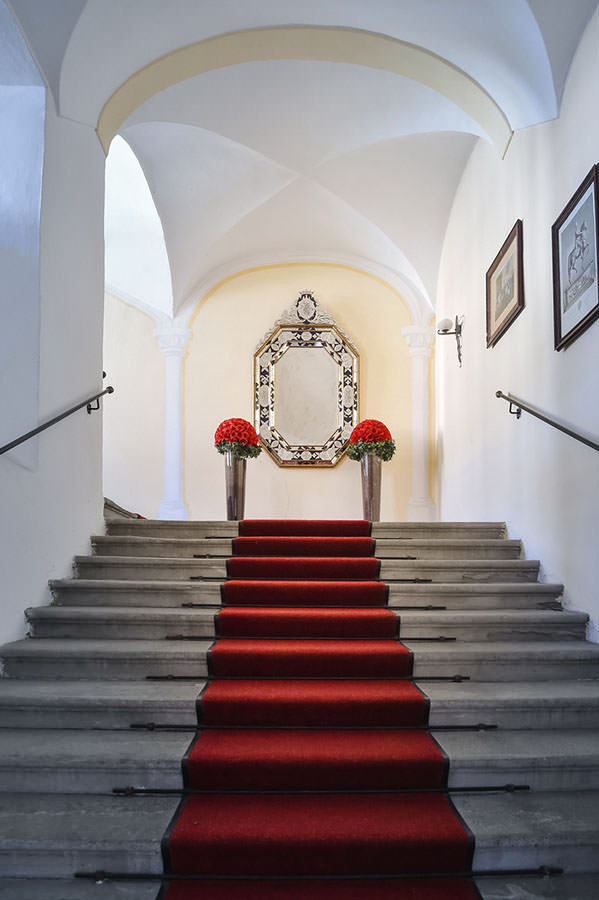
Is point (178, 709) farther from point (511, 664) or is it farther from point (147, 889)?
point (511, 664)

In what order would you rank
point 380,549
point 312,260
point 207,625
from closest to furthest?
1. point 207,625
2. point 380,549
3. point 312,260

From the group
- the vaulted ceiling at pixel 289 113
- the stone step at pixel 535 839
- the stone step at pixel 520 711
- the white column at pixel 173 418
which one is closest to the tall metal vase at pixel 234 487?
the white column at pixel 173 418

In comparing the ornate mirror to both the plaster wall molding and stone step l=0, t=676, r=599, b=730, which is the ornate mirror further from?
stone step l=0, t=676, r=599, b=730

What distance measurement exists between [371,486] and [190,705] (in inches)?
149

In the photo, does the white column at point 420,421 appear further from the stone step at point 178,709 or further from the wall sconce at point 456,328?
the stone step at point 178,709

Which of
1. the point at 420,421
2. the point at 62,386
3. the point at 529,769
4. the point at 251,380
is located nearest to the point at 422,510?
the point at 420,421

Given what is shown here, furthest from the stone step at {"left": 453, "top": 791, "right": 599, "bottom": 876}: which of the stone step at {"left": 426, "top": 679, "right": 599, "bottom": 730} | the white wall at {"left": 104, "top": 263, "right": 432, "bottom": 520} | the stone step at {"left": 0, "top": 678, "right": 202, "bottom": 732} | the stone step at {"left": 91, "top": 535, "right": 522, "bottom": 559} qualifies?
the white wall at {"left": 104, "top": 263, "right": 432, "bottom": 520}

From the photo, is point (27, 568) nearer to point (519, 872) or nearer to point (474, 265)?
point (519, 872)

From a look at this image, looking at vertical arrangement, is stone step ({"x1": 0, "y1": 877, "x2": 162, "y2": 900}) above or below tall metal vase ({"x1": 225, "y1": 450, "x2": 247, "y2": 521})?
below

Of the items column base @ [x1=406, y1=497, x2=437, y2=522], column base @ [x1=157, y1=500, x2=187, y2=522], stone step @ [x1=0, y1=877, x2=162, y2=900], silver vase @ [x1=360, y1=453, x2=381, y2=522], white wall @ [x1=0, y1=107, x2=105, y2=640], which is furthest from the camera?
column base @ [x1=157, y1=500, x2=187, y2=522]

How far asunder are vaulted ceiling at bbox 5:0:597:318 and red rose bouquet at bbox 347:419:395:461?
2071mm

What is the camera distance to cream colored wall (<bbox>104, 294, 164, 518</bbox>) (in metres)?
8.05

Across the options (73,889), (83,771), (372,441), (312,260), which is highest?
(312,260)

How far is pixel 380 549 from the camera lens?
4488mm
